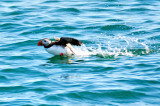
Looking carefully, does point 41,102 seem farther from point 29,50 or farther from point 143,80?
point 29,50

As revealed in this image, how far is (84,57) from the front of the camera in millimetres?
14422

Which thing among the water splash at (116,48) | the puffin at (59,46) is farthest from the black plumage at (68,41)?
the water splash at (116,48)

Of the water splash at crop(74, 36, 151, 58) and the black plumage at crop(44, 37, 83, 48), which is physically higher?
the black plumage at crop(44, 37, 83, 48)

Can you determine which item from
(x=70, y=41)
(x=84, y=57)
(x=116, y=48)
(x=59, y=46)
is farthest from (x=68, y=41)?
(x=116, y=48)

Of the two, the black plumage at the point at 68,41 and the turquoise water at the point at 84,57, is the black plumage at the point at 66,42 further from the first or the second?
the turquoise water at the point at 84,57

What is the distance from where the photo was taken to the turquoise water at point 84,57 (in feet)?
35.3

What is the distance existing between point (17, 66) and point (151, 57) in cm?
428

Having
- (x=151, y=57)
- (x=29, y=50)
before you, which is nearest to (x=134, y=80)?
(x=151, y=57)

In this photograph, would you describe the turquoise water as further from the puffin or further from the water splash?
the puffin

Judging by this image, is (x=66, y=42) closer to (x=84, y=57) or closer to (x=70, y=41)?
(x=70, y=41)

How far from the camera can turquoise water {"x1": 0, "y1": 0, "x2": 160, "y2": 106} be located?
35.3 ft

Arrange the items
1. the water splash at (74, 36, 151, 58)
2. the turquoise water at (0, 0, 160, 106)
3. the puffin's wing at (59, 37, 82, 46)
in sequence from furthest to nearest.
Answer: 1. the water splash at (74, 36, 151, 58)
2. the puffin's wing at (59, 37, 82, 46)
3. the turquoise water at (0, 0, 160, 106)

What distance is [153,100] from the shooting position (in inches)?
407

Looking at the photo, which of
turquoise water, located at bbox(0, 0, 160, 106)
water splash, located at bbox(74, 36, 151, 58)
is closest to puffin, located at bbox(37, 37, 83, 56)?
turquoise water, located at bbox(0, 0, 160, 106)
